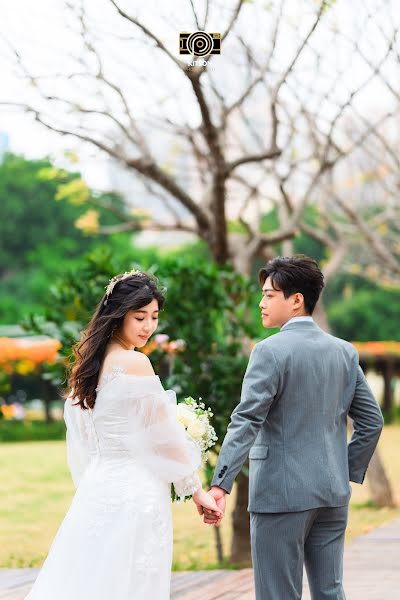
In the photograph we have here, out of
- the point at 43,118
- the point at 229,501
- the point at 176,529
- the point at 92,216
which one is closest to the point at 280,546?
the point at 43,118

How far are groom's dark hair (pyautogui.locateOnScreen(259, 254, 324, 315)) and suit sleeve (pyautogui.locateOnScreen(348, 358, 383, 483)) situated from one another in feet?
1.20

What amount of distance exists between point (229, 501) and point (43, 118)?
7.48m

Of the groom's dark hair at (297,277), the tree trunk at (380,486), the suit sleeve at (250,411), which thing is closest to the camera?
the suit sleeve at (250,411)

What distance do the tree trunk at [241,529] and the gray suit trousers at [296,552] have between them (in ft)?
14.5

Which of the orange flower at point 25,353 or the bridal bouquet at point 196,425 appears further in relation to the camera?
the orange flower at point 25,353

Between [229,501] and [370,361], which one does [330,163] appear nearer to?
[229,501]

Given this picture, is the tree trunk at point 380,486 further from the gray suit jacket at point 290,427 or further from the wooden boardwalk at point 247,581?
the gray suit jacket at point 290,427

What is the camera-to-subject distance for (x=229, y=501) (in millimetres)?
14500

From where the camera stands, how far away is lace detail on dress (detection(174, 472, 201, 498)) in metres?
4.22

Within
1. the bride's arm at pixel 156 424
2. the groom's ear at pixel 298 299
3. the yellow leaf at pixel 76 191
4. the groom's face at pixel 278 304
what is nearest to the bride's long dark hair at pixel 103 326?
the bride's arm at pixel 156 424

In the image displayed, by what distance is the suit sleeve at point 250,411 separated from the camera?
13.0ft

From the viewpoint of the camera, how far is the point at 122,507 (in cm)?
401

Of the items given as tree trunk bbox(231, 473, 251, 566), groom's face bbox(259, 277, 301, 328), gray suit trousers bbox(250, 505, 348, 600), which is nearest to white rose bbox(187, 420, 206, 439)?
gray suit trousers bbox(250, 505, 348, 600)

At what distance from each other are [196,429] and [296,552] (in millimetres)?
663
